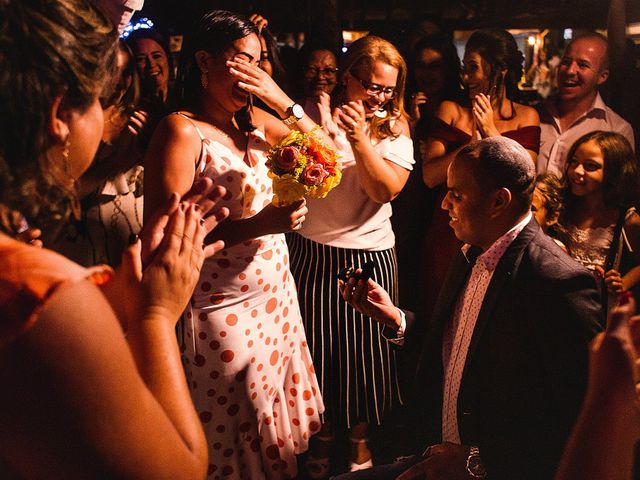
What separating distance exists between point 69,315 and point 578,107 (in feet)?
12.0

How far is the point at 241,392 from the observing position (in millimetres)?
2471

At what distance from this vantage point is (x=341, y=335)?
122 inches

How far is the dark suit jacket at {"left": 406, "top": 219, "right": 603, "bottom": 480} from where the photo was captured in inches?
71.6

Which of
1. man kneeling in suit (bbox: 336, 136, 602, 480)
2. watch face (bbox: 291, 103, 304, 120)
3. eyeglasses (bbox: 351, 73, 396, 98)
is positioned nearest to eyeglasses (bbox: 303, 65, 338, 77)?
eyeglasses (bbox: 351, 73, 396, 98)

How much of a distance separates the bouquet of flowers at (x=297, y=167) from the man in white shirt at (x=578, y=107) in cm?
182

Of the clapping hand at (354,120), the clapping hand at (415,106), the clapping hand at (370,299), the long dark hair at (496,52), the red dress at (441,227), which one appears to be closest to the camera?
the clapping hand at (370,299)

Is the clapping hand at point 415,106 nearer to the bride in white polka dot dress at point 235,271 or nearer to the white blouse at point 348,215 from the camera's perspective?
the white blouse at point 348,215

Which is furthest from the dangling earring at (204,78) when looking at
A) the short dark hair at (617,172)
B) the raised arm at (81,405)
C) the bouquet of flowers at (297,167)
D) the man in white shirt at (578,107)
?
the man in white shirt at (578,107)

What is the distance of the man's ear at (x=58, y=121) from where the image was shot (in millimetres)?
1057

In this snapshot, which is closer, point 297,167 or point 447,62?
point 297,167

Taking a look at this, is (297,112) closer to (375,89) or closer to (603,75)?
(375,89)

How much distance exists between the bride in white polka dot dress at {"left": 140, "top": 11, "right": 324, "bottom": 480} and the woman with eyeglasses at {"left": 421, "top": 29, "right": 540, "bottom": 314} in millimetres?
1218

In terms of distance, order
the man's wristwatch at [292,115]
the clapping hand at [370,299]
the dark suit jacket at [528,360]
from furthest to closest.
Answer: the man's wristwatch at [292,115] < the clapping hand at [370,299] < the dark suit jacket at [528,360]

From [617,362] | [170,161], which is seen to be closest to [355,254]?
[170,161]
